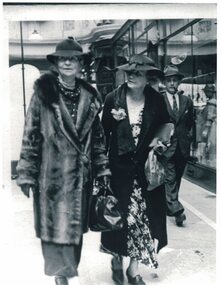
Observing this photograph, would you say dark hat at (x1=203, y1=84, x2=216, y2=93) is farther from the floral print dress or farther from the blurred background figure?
the floral print dress

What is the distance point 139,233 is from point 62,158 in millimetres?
822

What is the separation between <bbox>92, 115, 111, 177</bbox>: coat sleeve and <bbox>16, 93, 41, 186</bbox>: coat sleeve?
401 mm

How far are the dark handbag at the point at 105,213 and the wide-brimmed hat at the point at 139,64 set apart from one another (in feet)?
3.00

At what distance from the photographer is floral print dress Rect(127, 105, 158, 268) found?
410cm

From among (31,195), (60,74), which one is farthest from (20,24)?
(31,195)

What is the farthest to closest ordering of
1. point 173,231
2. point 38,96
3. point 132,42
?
point 173,231
point 132,42
point 38,96

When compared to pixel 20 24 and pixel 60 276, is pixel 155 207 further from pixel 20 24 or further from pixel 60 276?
pixel 20 24

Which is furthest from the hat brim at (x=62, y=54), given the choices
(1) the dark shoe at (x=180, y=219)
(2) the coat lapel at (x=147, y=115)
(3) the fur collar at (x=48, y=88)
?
(1) the dark shoe at (x=180, y=219)

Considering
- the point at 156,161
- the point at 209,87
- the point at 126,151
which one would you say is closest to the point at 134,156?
the point at 126,151

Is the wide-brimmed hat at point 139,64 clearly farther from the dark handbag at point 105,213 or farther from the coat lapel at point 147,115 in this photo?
the dark handbag at point 105,213

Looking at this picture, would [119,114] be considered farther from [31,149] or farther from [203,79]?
[203,79]

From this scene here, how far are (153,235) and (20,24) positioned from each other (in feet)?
6.12

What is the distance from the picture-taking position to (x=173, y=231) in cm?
456

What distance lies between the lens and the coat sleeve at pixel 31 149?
3.85m
